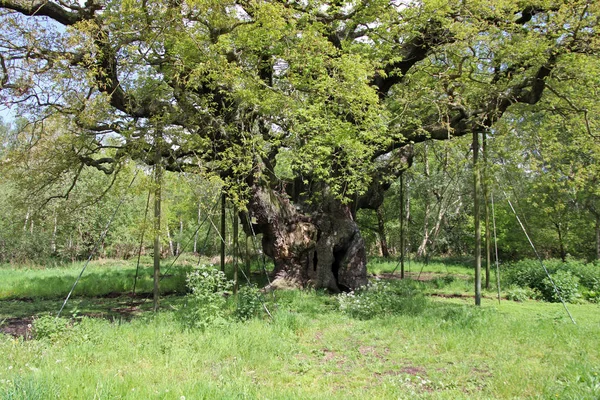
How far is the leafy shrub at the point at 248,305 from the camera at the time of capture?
8000 millimetres

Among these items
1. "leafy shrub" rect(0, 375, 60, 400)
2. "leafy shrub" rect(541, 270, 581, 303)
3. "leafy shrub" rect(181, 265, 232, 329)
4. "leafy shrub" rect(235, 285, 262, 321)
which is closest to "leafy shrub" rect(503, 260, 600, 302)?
"leafy shrub" rect(541, 270, 581, 303)

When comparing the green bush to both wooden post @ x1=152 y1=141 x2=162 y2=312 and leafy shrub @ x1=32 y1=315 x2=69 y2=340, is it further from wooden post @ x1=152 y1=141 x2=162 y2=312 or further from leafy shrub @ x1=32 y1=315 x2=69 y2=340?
leafy shrub @ x1=32 y1=315 x2=69 y2=340

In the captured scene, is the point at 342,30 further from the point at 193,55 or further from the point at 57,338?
the point at 57,338

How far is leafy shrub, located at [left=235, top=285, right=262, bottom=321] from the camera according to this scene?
315 inches

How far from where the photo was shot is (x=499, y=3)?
940 centimetres

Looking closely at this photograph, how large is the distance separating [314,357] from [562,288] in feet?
31.5

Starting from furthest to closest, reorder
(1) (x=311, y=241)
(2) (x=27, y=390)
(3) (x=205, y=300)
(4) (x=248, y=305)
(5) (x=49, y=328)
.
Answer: (1) (x=311, y=241) < (4) (x=248, y=305) < (3) (x=205, y=300) < (5) (x=49, y=328) < (2) (x=27, y=390)

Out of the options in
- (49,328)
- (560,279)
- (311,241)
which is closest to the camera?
(49,328)

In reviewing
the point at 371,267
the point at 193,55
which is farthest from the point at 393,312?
the point at 371,267

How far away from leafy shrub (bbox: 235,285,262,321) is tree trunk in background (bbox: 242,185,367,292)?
3.76 meters

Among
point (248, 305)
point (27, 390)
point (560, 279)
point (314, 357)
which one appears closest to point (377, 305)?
point (248, 305)

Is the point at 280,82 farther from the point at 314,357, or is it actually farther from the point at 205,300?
the point at 314,357

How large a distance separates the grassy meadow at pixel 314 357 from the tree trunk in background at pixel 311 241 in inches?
136

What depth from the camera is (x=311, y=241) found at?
12.7 meters
